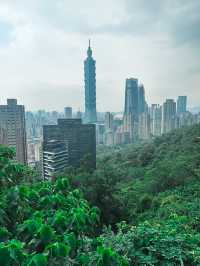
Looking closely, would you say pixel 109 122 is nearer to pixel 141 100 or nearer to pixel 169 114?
pixel 169 114

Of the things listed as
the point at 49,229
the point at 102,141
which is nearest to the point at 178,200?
the point at 49,229

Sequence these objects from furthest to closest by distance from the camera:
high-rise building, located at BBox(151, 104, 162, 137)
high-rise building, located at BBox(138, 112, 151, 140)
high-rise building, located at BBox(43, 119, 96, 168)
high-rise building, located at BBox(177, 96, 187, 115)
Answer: high-rise building, located at BBox(177, 96, 187, 115) → high-rise building, located at BBox(151, 104, 162, 137) → high-rise building, located at BBox(138, 112, 151, 140) → high-rise building, located at BBox(43, 119, 96, 168)

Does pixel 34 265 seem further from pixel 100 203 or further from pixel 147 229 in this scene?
pixel 100 203

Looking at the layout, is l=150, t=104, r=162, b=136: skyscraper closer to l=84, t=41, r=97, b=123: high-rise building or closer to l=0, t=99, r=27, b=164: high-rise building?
l=84, t=41, r=97, b=123: high-rise building

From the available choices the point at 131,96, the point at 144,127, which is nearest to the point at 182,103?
the point at 131,96

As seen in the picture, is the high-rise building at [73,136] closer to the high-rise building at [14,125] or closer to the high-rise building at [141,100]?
the high-rise building at [14,125]

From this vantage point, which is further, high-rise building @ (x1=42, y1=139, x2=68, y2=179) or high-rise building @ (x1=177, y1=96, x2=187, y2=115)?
high-rise building @ (x1=177, y1=96, x2=187, y2=115)

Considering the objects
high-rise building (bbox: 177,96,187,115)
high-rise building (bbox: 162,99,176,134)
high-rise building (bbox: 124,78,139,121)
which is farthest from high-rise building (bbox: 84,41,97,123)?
high-rise building (bbox: 177,96,187,115)

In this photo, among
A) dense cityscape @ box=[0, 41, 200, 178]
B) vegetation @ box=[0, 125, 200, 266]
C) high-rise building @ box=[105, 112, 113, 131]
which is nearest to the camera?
vegetation @ box=[0, 125, 200, 266]
